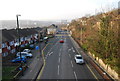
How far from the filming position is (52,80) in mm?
17484

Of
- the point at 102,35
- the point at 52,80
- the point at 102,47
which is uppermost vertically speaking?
the point at 102,35

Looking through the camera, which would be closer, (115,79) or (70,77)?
(115,79)

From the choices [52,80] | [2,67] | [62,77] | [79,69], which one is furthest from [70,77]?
[2,67]

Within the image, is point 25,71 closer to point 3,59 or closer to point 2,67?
point 2,67

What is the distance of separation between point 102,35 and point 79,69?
19.1 feet

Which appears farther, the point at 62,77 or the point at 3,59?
the point at 3,59

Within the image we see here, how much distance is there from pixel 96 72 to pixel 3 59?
50.4ft

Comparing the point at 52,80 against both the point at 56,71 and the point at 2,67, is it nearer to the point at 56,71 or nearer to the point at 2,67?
the point at 56,71

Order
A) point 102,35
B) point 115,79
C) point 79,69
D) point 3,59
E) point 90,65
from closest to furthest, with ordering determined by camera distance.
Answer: point 115,79
point 102,35
point 79,69
point 90,65
point 3,59

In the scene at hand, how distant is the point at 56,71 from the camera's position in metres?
20.6

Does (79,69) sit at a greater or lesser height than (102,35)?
lesser

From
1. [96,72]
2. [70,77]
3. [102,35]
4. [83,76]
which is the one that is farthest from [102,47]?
[70,77]

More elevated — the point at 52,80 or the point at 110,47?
the point at 110,47

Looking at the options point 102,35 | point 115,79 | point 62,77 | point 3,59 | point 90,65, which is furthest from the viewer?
point 3,59
